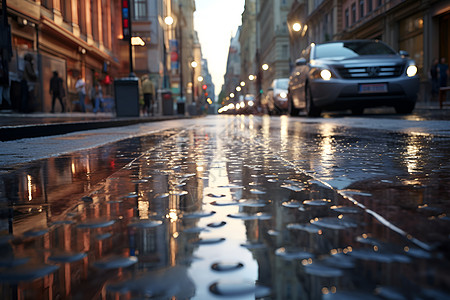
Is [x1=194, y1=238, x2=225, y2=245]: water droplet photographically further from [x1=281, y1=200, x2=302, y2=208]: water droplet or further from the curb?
the curb

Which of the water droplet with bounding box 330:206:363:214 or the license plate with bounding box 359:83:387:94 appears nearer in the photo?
the water droplet with bounding box 330:206:363:214

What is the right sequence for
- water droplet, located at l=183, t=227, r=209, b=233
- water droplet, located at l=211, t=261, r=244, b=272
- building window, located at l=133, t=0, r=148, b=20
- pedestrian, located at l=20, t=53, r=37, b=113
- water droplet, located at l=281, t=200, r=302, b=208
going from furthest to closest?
building window, located at l=133, t=0, r=148, b=20, pedestrian, located at l=20, t=53, r=37, b=113, water droplet, located at l=281, t=200, r=302, b=208, water droplet, located at l=183, t=227, r=209, b=233, water droplet, located at l=211, t=261, r=244, b=272

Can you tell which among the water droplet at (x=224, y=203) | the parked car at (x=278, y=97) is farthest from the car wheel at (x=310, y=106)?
the water droplet at (x=224, y=203)

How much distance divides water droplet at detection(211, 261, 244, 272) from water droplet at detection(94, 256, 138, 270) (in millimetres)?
143

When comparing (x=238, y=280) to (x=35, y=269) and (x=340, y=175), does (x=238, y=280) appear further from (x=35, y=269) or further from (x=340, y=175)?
(x=340, y=175)

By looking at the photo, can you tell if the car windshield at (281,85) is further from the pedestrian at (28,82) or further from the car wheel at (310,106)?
the pedestrian at (28,82)

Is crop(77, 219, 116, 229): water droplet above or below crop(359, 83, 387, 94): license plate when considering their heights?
below

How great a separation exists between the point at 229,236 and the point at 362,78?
954cm

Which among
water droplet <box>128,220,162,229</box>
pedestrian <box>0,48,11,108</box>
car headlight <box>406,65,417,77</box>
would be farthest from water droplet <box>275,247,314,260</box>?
pedestrian <box>0,48,11,108</box>

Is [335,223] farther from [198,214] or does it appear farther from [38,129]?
[38,129]

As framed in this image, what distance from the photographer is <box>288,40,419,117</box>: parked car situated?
9.82 metres

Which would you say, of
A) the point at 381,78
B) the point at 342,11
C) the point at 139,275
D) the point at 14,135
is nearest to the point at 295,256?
the point at 139,275

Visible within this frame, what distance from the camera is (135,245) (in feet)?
3.06

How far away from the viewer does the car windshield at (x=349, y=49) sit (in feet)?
35.4
